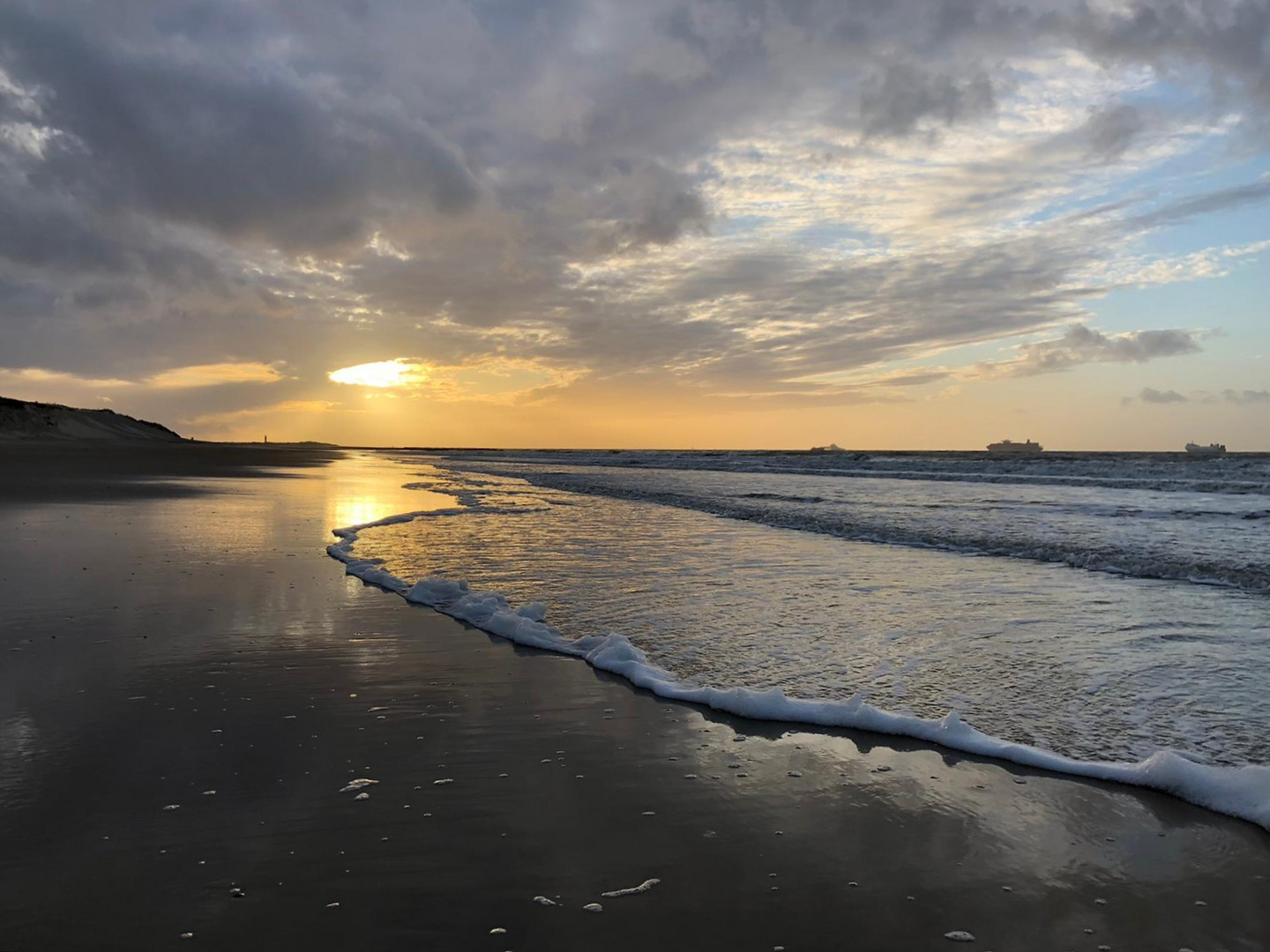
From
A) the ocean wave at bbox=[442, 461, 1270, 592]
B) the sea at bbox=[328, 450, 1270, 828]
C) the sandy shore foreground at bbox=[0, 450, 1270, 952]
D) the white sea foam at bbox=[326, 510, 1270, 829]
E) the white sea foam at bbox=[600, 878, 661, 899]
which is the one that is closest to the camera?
the sandy shore foreground at bbox=[0, 450, 1270, 952]

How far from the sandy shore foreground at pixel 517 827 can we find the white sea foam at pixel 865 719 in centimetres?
16

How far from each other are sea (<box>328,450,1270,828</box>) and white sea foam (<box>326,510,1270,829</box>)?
2 centimetres

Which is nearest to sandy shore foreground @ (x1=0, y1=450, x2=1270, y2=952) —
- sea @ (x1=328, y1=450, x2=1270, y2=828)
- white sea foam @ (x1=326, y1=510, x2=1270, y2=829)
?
white sea foam @ (x1=326, y1=510, x2=1270, y2=829)

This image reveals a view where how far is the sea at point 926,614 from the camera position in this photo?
5.14 metres

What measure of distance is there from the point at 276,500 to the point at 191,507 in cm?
355

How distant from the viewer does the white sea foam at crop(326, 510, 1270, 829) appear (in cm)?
417

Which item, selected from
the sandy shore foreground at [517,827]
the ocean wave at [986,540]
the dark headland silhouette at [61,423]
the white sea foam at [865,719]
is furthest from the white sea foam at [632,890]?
the dark headland silhouette at [61,423]

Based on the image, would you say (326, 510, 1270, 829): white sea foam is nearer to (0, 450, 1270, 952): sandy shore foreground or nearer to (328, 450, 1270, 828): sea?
(328, 450, 1270, 828): sea

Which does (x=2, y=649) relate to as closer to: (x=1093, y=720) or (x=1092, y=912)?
(x=1092, y=912)

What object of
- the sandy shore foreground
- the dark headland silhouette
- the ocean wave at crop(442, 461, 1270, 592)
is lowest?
the sandy shore foreground

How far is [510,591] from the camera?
31.9 feet

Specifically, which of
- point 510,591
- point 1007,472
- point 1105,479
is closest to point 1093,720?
point 510,591

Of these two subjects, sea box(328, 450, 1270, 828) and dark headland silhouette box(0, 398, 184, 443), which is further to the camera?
dark headland silhouette box(0, 398, 184, 443)

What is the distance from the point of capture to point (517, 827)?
12.2 feet
